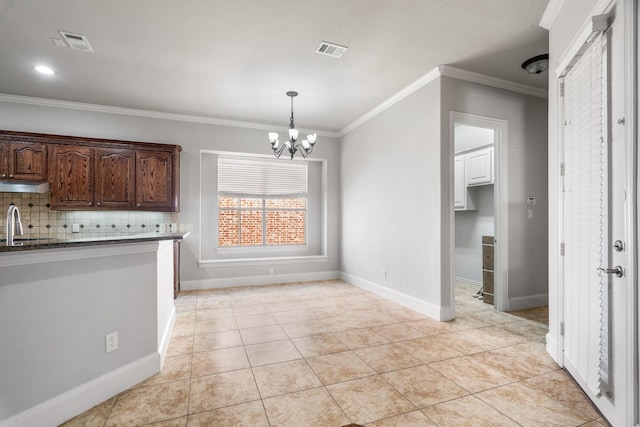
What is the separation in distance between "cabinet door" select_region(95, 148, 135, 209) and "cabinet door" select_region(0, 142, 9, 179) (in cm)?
95

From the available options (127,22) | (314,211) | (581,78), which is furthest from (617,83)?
(314,211)

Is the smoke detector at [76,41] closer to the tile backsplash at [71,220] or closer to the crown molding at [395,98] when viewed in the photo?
the tile backsplash at [71,220]

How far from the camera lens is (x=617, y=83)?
176 cm

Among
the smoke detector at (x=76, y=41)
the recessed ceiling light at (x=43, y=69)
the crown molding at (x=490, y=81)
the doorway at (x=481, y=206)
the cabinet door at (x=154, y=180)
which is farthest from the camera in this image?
the cabinet door at (x=154, y=180)

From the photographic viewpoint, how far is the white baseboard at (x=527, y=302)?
4.07 meters

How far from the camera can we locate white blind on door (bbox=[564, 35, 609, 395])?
1900 mm

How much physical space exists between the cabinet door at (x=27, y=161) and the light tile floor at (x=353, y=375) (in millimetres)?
2677

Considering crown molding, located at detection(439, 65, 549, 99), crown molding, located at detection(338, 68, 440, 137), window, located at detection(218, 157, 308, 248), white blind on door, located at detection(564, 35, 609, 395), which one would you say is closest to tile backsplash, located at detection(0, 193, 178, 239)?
window, located at detection(218, 157, 308, 248)

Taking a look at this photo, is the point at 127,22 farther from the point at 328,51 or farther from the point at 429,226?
the point at 429,226

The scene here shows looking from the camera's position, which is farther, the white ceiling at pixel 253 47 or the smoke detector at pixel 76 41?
the smoke detector at pixel 76 41

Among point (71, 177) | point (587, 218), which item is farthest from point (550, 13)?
point (71, 177)

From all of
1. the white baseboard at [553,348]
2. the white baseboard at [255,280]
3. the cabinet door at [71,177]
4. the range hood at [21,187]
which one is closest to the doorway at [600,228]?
the white baseboard at [553,348]

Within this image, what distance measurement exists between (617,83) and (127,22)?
3.53 metres

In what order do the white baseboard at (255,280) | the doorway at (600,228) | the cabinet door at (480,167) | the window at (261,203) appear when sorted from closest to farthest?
the doorway at (600,228)
the cabinet door at (480,167)
the white baseboard at (255,280)
the window at (261,203)
